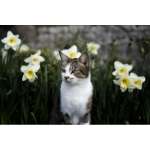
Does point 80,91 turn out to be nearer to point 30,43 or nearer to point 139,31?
point 139,31

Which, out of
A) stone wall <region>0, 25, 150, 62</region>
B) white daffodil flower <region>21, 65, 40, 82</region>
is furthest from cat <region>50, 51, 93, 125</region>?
stone wall <region>0, 25, 150, 62</region>

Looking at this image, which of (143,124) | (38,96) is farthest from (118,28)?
(38,96)

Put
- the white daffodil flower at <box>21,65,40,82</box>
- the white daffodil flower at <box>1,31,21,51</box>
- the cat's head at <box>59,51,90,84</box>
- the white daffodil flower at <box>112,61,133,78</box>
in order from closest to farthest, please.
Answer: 1. the cat's head at <box>59,51,90,84</box>
2. the white daffodil flower at <box>21,65,40,82</box>
3. the white daffodil flower at <box>112,61,133,78</box>
4. the white daffodil flower at <box>1,31,21,51</box>

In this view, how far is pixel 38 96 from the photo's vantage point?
83.0 inches

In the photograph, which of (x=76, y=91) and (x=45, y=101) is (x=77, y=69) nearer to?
(x=76, y=91)

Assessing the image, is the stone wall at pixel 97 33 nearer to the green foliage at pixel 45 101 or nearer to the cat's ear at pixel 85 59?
the green foliage at pixel 45 101

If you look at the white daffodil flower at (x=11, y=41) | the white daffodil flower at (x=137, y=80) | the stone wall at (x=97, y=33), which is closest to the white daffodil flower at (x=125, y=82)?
the white daffodil flower at (x=137, y=80)

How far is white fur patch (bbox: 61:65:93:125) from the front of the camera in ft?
5.40

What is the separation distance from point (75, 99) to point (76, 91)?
0.08 m

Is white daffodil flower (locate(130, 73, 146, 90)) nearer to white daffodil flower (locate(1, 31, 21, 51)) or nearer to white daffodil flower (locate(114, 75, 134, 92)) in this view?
white daffodil flower (locate(114, 75, 134, 92))

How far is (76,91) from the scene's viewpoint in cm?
165

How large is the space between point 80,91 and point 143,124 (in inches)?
49.8

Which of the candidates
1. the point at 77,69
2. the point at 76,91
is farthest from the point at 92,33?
the point at 76,91

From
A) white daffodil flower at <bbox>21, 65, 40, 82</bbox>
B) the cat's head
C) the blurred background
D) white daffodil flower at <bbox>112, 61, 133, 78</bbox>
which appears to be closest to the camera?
the cat's head
